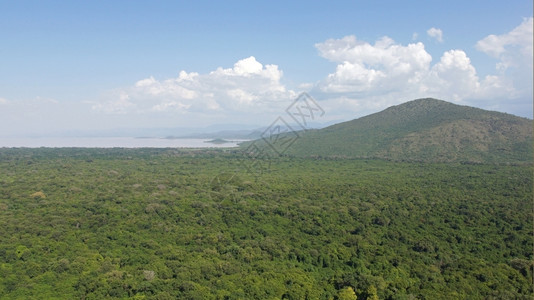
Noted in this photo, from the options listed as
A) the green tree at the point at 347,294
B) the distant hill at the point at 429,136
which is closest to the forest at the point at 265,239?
the green tree at the point at 347,294

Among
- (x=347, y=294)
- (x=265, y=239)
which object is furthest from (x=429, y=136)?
(x=347, y=294)

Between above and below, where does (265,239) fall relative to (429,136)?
below

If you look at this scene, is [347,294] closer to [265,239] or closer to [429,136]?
[265,239]

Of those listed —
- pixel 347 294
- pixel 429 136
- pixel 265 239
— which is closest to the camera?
pixel 347 294

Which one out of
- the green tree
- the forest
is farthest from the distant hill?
the green tree

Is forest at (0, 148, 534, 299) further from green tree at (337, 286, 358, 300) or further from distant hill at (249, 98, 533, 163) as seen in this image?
distant hill at (249, 98, 533, 163)

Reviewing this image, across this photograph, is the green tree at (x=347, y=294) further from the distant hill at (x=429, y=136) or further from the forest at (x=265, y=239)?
the distant hill at (x=429, y=136)
